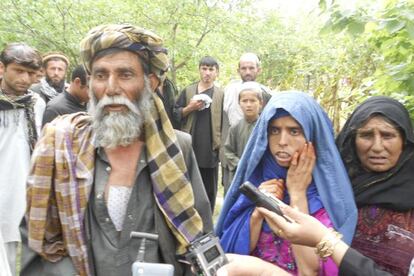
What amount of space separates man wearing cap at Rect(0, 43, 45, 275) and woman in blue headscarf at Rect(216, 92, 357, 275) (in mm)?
2056

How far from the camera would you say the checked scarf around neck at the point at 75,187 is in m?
1.97

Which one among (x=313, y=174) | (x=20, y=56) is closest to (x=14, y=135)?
(x=20, y=56)

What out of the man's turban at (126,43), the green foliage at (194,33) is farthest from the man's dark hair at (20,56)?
the green foliage at (194,33)

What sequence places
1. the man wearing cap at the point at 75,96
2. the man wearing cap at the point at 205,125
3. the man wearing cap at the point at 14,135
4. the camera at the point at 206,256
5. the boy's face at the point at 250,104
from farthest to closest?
1. the man wearing cap at the point at 205,125
2. the boy's face at the point at 250,104
3. the man wearing cap at the point at 75,96
4. the man wearing cap at the point at 14,135
5. the camera at the point at 206,256

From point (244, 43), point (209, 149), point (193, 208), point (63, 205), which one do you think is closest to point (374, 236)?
point (193, 208)

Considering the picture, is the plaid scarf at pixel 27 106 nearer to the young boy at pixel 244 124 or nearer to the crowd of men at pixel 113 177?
the crowd of men at pixel 113 177

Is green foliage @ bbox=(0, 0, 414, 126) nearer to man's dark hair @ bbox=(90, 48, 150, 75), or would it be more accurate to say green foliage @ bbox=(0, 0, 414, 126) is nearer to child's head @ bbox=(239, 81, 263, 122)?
child's head @ bbox=(239, 81, 263, 122)

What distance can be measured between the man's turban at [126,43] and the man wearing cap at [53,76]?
3.30 metres

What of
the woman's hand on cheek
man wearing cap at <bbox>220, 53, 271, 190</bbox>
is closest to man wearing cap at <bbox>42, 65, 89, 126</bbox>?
man wearing cap at <bbox>220, 53, 271, 190</bbox>

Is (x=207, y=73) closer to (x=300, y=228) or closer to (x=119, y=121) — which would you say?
(x=119, y=121)

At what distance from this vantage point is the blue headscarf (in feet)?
6.59

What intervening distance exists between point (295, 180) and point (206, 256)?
0.55 meters

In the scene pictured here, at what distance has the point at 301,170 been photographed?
6.78ft

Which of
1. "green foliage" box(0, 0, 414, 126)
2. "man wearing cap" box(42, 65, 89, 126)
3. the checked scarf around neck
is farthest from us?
"green foliage" box(0, 0, 414, 126)
